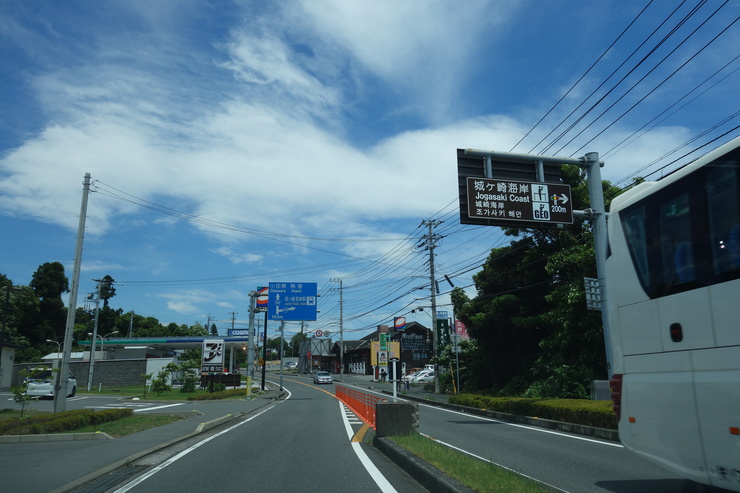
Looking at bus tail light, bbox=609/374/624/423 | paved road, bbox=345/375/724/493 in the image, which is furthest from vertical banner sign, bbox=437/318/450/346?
bus tail light, bbox=609/374/624/423

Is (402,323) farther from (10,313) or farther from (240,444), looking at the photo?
(240,444)

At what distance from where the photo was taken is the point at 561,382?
2322cm

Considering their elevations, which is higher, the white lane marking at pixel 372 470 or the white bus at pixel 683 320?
the white bus at pixel 683 320

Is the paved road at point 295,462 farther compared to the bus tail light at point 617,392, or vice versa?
the paved road at point 295,462

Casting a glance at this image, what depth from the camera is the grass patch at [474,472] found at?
5887 millimetres

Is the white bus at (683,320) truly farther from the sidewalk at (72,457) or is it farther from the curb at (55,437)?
the curb at (55,437)

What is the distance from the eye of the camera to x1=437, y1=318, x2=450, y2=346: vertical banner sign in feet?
139

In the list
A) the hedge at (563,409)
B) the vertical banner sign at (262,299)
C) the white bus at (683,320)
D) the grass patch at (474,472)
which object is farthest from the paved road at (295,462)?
the vertical banner sign at (262,299)

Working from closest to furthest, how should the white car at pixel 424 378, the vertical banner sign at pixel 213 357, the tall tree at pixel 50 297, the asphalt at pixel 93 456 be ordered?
the asphalt at pixel 93 456 < the vertical banner sign at pixel 213 357 < the white car at pixel 424 378 < the tall tree at pixel 50 297

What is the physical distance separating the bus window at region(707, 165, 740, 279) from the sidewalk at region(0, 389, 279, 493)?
8474mm

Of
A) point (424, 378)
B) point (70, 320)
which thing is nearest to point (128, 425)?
point (70, 320)

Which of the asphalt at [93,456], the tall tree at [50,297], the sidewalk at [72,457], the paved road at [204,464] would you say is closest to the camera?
the asphalt at [93,456]

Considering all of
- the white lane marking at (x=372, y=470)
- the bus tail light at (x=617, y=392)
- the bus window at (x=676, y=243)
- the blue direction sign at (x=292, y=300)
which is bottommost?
the white lane marking at (x=372, y=470)

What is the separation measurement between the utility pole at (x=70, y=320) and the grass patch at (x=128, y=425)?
2347mm
